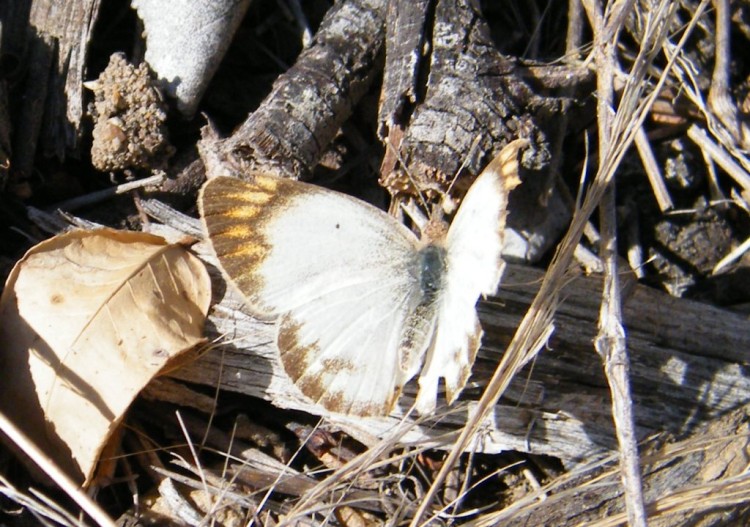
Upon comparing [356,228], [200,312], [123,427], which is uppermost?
[356,228]

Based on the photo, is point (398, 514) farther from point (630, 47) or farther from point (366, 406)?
point (630, 47)

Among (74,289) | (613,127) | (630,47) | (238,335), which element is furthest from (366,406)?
(630,47)

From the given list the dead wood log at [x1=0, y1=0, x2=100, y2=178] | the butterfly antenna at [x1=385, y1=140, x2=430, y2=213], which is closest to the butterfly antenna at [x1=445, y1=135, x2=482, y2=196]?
the butterfly antenna at [x1=385, y1=140, x2=430, y2=213]

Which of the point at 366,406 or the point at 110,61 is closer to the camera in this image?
the point at 366,406

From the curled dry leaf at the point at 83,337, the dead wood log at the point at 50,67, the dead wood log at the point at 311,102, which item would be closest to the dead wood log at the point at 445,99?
the dead wood log at the point at 311,102

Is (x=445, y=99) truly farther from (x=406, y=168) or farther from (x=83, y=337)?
(x=83, y=337)

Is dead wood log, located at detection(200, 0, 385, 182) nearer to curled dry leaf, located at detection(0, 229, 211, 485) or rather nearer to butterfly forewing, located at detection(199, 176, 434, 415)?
butterfly forewing, located at detection(199, 176, 434, 415)

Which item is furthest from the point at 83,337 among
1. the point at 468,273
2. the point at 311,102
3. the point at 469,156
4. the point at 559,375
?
the point at 559,375

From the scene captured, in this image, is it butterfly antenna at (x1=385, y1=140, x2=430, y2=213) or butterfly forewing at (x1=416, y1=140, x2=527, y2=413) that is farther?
butterfly antenna at (x1=385, y1=140, x2=430, y2=213)
